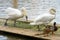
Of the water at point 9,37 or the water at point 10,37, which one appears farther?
the water at point 9,37

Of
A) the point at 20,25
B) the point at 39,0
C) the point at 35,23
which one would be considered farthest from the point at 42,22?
the point at 39,0

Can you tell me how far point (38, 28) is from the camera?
23.0ft

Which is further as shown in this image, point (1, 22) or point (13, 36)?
point (1, 22)

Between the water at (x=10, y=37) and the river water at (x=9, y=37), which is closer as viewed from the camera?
the water at (x=10, y=37)

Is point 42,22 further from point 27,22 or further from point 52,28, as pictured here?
point 27,22

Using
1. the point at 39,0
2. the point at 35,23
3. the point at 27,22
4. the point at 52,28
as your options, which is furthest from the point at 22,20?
the point at 39,0

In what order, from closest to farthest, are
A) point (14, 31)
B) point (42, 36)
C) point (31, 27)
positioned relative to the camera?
point (42, 36) < point (14, 31) < point (31, 27)

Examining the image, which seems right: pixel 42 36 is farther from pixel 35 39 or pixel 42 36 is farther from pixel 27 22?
pixel 27 22

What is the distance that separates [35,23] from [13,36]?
74cm

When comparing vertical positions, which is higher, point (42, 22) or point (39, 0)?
point (39, 0)

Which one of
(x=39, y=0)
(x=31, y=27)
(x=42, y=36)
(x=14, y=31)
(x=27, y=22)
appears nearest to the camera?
(x=42, y=36)

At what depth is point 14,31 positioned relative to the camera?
6.70m

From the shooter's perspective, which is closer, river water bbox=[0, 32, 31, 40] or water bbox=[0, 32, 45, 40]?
water bbox=[0, 32, 45, 40]

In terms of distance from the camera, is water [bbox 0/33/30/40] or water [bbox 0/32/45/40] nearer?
water [bbox 0/32/45/40]
